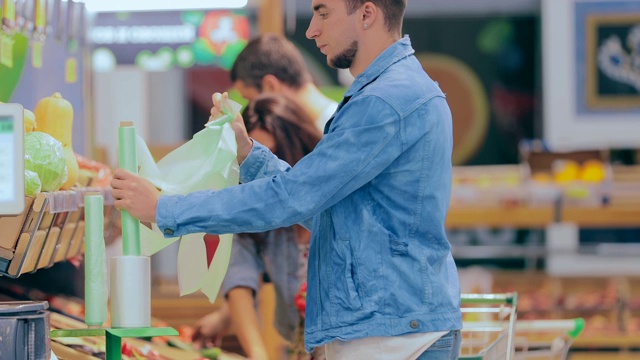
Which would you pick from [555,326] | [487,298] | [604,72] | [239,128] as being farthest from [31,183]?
[604,72]

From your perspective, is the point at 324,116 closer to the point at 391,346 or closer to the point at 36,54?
the point at 36,54

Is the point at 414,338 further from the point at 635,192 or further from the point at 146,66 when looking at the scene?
the point at 635,192

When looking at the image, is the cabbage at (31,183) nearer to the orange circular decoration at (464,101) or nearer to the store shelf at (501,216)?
the store shelf at (501,216)

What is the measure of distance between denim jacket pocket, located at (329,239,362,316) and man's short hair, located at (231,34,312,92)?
1872 mm

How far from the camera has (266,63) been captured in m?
4.33

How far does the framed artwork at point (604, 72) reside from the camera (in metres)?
8.59

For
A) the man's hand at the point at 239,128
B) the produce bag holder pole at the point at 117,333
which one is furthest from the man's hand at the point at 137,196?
the man's hand at the point at 239,128

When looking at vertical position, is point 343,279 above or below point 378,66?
below

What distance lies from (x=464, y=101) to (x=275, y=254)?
6.66 m

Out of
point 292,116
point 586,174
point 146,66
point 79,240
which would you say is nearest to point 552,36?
point 586,174

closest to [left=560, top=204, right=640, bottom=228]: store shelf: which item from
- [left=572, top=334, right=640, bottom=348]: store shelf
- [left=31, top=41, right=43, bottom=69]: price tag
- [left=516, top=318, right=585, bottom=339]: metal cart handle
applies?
[left=572, top=334, right=640, bottom=348]: store shelf

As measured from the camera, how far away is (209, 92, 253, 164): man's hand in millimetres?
2811

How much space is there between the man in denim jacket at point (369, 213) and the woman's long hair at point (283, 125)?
1236 millimetres

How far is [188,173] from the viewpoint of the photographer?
279cm
